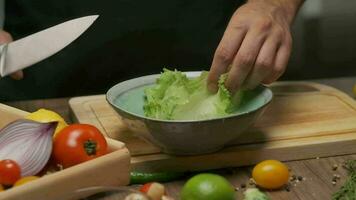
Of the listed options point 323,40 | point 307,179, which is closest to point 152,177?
point 307,179

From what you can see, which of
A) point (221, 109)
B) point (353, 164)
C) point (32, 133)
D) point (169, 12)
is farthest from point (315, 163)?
point (169, 12)

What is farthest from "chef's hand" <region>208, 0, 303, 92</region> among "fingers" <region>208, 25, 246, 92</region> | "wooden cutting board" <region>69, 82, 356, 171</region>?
"wooden cutting board" <region>69, 82, 356, 171</region>

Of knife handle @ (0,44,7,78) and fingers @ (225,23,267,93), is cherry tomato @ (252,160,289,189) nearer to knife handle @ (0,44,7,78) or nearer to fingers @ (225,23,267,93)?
fingers @ (225,23,267,93)

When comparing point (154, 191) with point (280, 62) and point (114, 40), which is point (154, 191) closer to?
point (280, 62)

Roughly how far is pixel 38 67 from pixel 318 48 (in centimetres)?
84

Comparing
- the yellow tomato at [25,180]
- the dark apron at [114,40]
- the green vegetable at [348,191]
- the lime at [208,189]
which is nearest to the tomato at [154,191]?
the lime at [208,189]

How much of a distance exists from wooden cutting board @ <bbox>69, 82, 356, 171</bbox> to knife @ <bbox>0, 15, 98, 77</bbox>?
0.19m

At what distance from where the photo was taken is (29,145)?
39.3 inches

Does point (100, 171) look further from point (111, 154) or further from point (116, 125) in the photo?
point (116, 125)

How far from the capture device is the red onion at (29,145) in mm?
998

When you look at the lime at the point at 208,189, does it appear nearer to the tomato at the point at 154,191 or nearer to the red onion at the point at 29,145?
the tomato at the point at 154,191

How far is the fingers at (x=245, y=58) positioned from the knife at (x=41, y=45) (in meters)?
0.25

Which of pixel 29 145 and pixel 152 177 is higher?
pixel 29 145

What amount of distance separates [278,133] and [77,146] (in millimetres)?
394
